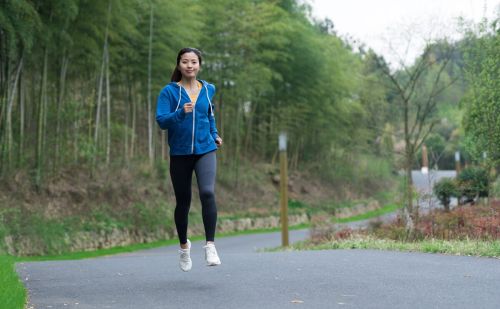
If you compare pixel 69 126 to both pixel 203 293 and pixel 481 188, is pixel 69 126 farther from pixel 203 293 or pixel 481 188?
pixel 203 293

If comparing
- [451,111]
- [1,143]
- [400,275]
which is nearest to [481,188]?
[1,143]

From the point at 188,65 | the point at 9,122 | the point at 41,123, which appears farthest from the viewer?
the point at 41,123

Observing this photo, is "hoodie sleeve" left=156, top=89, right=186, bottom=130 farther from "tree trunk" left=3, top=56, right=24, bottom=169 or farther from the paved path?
"tree trunk" left=3, top=56, right=24, bottom=169

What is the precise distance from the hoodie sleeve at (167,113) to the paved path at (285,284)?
3.40 feet

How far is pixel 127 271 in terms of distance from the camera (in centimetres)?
581

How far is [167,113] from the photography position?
4789 millimetres

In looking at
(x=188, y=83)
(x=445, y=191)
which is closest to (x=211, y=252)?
(x=188, y=83)

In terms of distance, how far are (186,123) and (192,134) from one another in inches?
3.2

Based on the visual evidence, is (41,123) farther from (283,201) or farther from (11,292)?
(11,292)

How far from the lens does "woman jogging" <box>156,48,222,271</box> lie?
4.79 m

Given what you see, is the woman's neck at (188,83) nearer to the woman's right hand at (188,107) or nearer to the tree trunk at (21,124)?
the woman's right hand at (188,107)

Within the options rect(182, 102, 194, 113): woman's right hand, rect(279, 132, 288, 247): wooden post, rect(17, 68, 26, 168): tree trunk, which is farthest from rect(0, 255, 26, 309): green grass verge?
rect(17, 68, 26, 168): tree trunk

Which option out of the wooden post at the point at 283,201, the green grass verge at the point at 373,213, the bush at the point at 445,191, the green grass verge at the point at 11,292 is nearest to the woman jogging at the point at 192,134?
the green grass verge at the point at 11,292

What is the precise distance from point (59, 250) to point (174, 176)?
10.00 m
